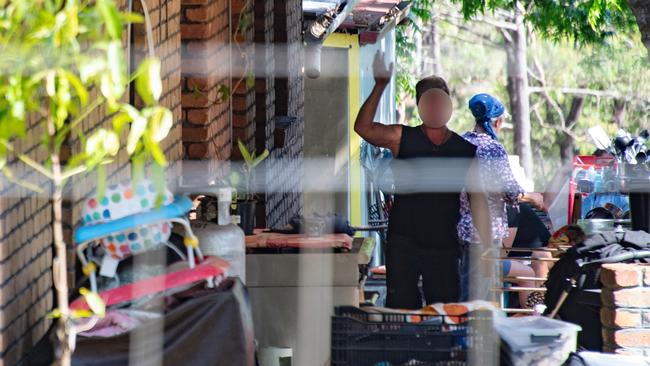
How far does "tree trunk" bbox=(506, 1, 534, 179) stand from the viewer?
25.5m

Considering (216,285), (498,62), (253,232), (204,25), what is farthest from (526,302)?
(498,62)

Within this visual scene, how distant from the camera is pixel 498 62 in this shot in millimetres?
36281

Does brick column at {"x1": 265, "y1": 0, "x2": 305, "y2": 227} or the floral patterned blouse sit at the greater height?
brick column at {"x1": 265, "y1": 0, "x2": 305, "y2": 227}

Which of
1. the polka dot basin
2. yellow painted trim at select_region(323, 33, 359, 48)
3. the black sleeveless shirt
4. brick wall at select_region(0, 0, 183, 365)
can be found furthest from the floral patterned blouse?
yellow painted trim at select_region(323, 33, 359, 48)

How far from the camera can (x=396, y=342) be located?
140 inches

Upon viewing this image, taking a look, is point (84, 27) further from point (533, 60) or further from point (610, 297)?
point (533, 60)

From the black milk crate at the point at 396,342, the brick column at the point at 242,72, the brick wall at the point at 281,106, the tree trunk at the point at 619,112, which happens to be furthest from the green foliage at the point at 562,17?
the tree trunk at the point at 619,112

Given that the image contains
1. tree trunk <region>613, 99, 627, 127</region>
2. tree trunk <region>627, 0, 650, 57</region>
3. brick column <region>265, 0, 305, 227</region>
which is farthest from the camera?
tree trunk <region>613, 99, 627, 127</region>

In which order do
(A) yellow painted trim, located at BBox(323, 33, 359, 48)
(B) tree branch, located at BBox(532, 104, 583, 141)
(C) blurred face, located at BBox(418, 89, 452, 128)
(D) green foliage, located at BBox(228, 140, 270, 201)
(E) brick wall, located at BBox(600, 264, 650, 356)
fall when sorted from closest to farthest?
(E) brick wall, located at BBox(600, 264, 650, 356), (C) blurred face, located at BBox(418, 89, 452, 128), (D) green foliage, located at BBox(228, 140, 270, 201), (A) yellow painted trim, located at BBox(323, 33, 359, 48), (B) tree branch, located at BBox(532, 104, 583, 141)

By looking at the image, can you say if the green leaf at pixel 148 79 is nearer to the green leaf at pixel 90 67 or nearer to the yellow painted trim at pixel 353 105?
the green leaf at pixel 90 67

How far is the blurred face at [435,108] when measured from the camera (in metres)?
5.24

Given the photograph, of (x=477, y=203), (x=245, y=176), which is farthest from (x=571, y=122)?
(x=477, y=203)

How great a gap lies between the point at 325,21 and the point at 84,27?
808 centimetres

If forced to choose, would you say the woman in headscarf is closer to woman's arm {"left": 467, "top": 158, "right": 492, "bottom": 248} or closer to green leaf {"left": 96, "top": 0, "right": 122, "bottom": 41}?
Answer: woman's arm {"left": 467, "top": 158, "right": 492, "bottom": 248}
